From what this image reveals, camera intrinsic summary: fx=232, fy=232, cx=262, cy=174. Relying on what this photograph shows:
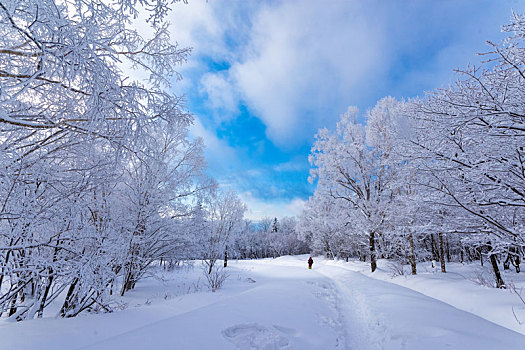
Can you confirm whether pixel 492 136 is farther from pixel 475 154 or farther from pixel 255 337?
pixel 255 337

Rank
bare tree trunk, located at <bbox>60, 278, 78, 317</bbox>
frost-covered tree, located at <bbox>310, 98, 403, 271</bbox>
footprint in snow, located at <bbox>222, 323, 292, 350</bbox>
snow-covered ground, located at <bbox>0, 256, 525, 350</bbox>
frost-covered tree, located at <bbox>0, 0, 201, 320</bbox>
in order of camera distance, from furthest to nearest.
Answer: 1. frost-covered tree, located at <bbox>310, 98, 403, 271</bbox>
2. bare tree trunk, located at <bbox>60, 278, 78, 317</bbox>
3. footprint in snow, located at <bbox>222, 323, 292, 350</bbox>
4. snow-covered ground, located at <bbox>0, 256, 525, 350</bbox>
5. frost-covered tree, located at <bbox>0, 0, 201, 320</bbox>

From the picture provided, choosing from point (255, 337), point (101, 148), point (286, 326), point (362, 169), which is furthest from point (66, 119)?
point (362, 169)

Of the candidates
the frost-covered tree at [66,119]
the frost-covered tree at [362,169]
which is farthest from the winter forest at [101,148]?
the frost-covered tree at [362,169]

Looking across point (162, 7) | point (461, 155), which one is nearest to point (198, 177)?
point (162, 7)

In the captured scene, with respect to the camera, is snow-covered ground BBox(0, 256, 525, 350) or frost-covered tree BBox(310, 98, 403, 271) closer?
snow-covered ground BBox(0, 256, 525, 350)

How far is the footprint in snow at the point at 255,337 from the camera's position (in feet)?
12.2

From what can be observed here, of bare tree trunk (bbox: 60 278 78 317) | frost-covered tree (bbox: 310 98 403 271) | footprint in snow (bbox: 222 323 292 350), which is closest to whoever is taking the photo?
footprint in snow (bbox: 222 323 292 350)

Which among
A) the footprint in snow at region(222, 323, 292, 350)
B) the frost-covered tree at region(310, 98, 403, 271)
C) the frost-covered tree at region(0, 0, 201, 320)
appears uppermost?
the frost-covered tree at region(310, 98, 403, 271)

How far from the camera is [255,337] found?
13.1ft

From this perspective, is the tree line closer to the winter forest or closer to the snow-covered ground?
the winter forest

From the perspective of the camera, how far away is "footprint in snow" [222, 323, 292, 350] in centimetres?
373

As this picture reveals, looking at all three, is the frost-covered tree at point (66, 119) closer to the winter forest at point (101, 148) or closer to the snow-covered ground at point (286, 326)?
the winter forest at point (101, 148)

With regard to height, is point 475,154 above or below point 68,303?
above

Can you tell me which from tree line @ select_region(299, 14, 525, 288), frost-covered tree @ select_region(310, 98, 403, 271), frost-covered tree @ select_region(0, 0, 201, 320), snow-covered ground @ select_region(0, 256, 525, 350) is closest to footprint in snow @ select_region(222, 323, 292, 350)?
snow-covered ground @ select_region(0, 256, 525, 350)
